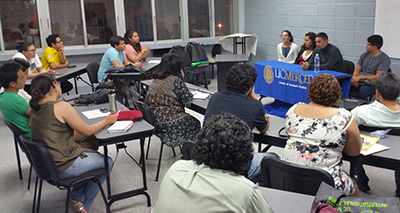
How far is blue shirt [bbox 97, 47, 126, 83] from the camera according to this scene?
5.37 metres

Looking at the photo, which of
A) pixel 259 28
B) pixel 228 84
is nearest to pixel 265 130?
pixel 228 84

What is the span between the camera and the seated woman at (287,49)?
6.14m

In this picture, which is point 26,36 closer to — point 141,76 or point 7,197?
point 141,76

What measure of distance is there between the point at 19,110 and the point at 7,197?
90 cm

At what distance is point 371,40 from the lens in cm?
486

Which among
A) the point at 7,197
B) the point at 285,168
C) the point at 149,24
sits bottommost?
the point at 7,197

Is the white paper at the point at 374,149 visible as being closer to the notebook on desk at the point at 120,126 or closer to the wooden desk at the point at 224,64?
the notebook on desk at the point at 120,126

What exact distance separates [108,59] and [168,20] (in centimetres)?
292

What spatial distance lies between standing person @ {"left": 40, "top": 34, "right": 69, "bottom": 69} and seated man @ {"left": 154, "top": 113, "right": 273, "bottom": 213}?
4.75 metres

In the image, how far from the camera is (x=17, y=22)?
699cm

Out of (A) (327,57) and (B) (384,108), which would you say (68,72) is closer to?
(A) (327,57)

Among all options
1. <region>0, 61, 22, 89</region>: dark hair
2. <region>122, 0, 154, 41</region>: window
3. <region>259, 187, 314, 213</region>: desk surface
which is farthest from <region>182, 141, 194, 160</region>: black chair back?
<region>122, 0, 154, 41</region>: window

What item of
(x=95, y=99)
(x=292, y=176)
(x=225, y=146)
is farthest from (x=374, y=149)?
(x=95, y=99)

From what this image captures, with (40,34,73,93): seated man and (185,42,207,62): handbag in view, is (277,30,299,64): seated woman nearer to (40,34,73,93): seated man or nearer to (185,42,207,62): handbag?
(185,42,207,62): handbag
